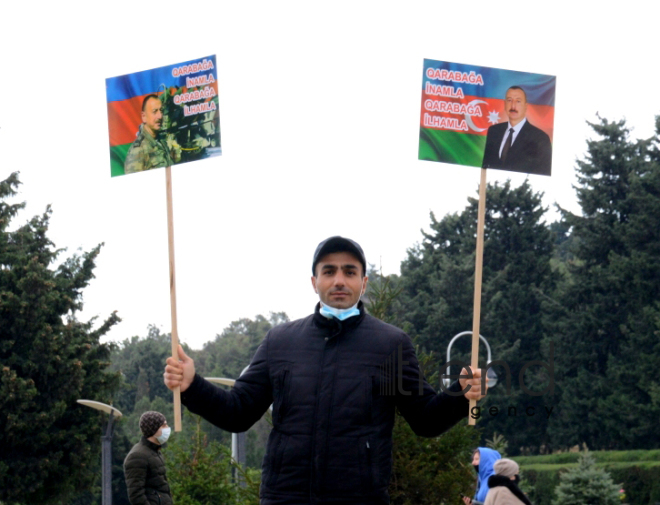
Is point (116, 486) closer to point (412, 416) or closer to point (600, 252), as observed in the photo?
point (600, 252)

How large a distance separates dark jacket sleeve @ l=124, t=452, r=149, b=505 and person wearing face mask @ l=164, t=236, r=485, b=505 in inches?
200

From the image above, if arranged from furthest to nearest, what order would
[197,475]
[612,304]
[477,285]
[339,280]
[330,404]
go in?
[612,304]
[197,475]
[477,285]
[339,280]
[330,404]

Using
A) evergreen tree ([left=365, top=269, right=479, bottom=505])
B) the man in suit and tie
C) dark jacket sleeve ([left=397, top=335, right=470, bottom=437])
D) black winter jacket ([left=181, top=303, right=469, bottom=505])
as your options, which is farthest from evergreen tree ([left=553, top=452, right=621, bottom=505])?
black winter jacket ([left=181, top=303, right=469, bottom=505])

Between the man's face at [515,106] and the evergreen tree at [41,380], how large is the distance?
2700 cm

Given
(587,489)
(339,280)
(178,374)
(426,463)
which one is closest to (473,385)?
→ (339,280)

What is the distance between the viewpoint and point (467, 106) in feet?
19.1

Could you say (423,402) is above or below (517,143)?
below

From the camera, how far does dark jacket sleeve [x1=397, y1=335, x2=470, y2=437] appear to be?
14.2 ft

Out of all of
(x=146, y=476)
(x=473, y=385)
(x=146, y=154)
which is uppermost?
(x=146, y=154)

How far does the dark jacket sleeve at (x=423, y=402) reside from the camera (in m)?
4.32

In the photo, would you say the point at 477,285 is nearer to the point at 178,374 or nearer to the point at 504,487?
the point at 178,374

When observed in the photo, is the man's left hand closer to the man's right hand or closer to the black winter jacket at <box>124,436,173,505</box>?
the man's right hand

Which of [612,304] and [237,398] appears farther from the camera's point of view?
[612,304]

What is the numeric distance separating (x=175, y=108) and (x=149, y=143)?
9.8 inches
